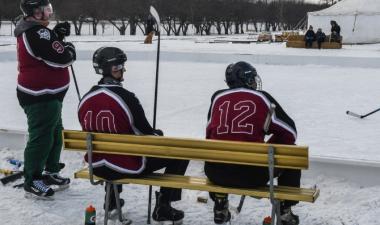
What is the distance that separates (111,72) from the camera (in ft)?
12.9

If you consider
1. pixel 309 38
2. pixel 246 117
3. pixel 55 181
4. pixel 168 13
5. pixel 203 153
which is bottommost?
pixel 168 13

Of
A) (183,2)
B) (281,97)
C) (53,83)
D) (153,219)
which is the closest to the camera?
(153,219)

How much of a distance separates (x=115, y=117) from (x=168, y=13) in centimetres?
5322

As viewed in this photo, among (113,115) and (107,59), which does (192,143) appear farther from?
(107,59)

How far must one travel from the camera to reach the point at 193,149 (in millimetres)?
3547

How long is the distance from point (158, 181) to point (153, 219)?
1.68ft

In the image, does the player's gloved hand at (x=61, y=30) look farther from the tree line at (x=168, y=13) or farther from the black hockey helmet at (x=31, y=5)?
the tree line at (x=168, y=13)

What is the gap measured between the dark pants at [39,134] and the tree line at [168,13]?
40171mm

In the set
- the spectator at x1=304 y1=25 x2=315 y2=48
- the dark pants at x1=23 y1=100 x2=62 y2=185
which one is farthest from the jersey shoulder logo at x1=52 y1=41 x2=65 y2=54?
the spectator at x1=304 y1=25 x2=315 y2=48

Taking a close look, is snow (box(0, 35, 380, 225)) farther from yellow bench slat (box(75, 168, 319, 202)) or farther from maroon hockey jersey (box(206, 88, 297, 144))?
maroon hockey jersey (box(206, 88, 297, 144))

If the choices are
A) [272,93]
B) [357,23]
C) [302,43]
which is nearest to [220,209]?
[272,93]

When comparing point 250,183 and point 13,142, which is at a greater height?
point 250,183

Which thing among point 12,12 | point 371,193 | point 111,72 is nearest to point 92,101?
A: point 111,72

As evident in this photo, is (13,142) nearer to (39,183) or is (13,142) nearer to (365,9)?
(39,183)
